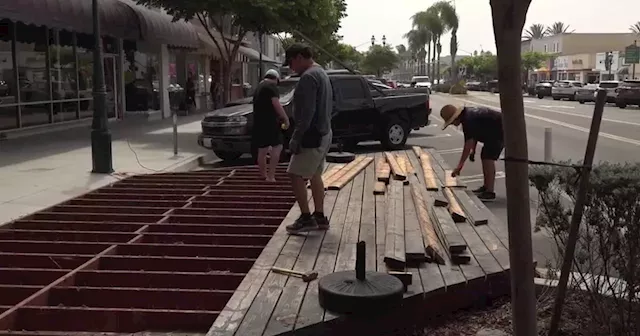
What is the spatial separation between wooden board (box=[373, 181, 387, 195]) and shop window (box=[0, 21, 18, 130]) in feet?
38.6

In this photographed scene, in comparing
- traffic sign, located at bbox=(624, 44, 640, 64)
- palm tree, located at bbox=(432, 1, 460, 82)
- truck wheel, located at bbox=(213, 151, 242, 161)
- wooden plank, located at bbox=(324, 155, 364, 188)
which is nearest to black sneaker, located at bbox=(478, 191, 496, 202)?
wooden plank, located at bbox=(324, 155, 364, 188)

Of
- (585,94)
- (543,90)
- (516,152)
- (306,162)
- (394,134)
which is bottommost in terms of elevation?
(394,134)

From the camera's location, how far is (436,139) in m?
19.8

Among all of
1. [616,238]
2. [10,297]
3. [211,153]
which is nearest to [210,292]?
[10,297]

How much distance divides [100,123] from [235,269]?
21.8ft

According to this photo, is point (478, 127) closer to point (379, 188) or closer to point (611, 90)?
point (379, 188)

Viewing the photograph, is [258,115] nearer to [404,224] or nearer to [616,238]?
[404,224]

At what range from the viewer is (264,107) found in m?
8.63

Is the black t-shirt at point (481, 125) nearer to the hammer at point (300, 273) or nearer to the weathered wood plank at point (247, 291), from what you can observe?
the weathered wood plank at point (247, 291)

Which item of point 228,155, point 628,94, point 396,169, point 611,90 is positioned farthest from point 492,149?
point 611,90

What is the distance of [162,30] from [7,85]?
7.07m

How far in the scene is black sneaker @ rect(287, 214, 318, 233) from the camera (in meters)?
6.30

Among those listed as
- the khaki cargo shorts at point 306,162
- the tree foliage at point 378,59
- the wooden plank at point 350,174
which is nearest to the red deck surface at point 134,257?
the wooden plank at point 350,174

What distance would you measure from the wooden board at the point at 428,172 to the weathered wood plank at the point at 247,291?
299 centimetres
